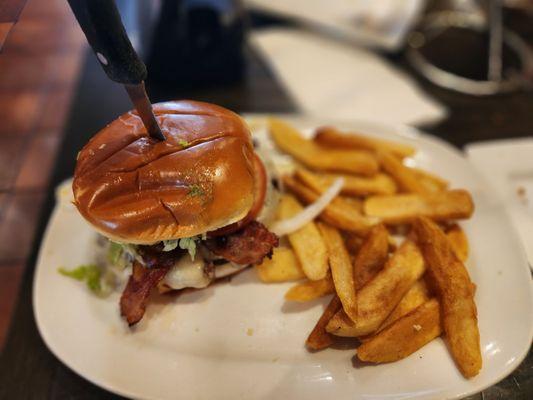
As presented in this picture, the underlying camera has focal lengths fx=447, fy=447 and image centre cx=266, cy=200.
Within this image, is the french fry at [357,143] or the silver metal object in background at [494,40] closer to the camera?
the french fry at [357,143]

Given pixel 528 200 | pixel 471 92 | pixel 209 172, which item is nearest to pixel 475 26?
pixel 471 92

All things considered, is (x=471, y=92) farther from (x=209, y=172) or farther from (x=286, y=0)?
(x=209, y=172)

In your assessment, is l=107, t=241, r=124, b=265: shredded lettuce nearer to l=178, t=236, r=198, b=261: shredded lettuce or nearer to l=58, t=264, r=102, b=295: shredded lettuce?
l=58, t=264, r=102, b=295: shredded lettuce

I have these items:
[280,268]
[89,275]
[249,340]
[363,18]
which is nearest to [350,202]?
[280,268]

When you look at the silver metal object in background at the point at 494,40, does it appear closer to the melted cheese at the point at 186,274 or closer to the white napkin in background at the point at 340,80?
the white napkin in background at the point at 340,80

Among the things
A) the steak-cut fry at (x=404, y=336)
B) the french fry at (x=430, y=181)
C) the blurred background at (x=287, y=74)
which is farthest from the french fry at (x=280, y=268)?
the blurred background at (x=287, y=74)

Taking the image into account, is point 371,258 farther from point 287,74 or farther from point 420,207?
point 287,74

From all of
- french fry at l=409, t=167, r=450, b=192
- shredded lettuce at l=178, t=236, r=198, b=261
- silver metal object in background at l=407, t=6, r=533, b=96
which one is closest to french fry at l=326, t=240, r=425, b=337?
french fry at l=409, t=167, r=450, b=192
